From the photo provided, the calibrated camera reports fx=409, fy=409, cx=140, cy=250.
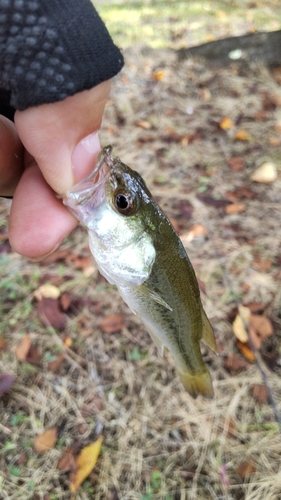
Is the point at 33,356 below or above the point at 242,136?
above

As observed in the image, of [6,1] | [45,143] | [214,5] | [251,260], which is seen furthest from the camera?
[214,5]

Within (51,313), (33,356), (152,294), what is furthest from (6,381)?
(152,294)

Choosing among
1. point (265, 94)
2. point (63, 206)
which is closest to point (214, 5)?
point (265, 94)

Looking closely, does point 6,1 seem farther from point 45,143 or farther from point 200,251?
point 200,251

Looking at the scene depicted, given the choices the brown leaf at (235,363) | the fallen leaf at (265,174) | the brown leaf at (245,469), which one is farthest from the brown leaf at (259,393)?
the fallen leaf at (265,174)

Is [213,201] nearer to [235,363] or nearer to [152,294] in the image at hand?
[235,363]

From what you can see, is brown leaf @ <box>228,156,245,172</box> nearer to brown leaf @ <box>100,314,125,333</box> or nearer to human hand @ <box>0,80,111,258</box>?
brown leaf @ <box>100,314,125,333</box>

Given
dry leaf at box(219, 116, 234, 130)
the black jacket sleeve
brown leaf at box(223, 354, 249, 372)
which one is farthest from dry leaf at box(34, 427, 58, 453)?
dry leaf at box(219, 116, 234, 130)
